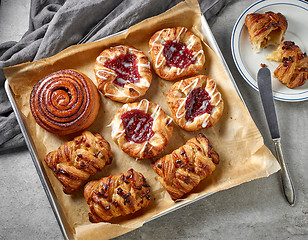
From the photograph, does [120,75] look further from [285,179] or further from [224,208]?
[285,179]

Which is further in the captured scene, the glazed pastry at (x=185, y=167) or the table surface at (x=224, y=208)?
the table surface at (x=224, y=208)

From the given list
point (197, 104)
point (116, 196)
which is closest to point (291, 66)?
point (197, 104)

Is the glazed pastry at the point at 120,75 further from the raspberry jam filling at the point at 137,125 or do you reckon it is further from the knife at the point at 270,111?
the knife at the point at 270,111

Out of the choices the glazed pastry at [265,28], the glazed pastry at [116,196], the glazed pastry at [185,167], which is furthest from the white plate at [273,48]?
the glazed pastry at [116,196]

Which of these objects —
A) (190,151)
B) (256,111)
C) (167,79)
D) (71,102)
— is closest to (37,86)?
(71,102)

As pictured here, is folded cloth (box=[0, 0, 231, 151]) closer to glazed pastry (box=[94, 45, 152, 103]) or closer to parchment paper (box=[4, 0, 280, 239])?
parchment paper (box=[4, 0, 280, 239])

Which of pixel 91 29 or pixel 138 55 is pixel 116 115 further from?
pixel 91 29
